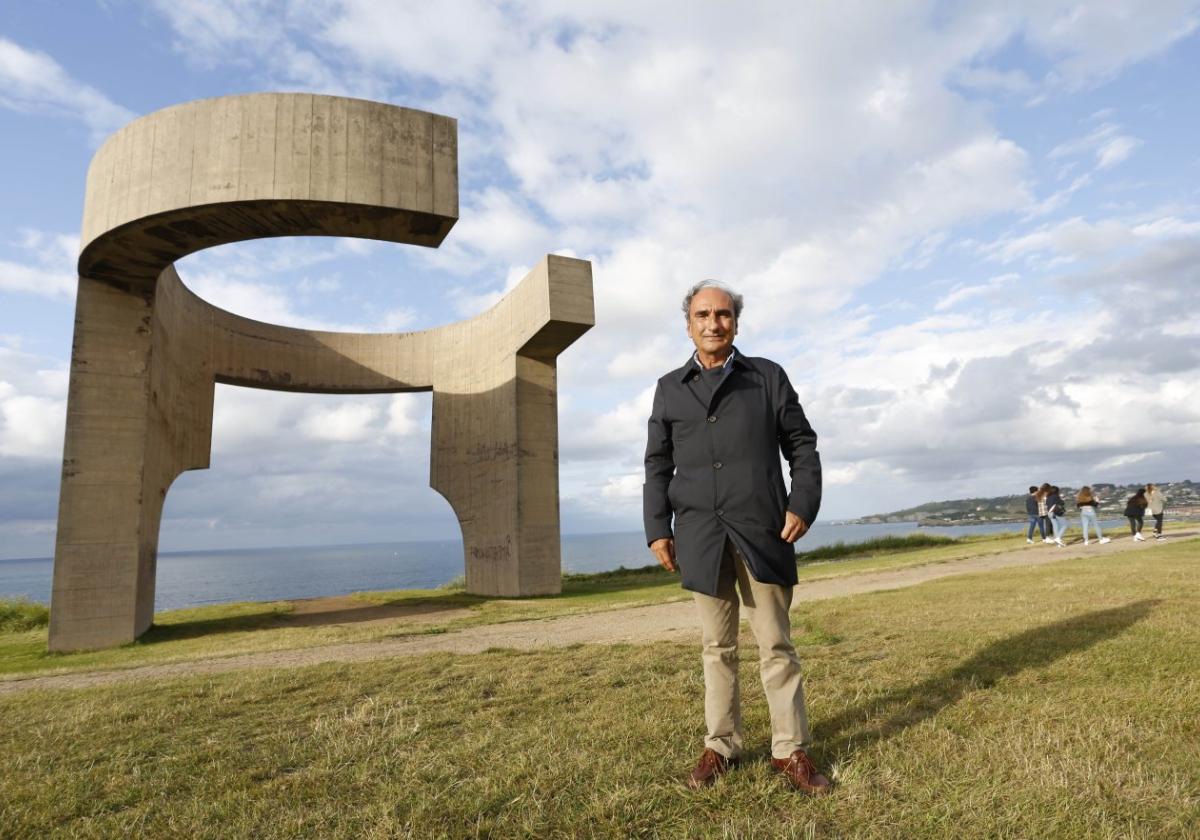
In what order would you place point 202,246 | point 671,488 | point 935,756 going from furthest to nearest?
point 202,246 < point 671,488 < point 935,756

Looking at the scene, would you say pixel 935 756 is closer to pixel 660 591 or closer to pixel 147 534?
pixel 660 591

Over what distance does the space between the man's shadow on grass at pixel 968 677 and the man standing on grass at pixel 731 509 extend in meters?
0.52

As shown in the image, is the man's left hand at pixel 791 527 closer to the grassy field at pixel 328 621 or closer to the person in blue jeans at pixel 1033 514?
the grassy field at pixel 328 621

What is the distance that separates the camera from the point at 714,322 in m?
3.03

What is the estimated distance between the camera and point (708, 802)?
2.49m

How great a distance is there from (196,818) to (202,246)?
10.1 meters

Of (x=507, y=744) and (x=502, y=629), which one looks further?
(x=502, y=629)

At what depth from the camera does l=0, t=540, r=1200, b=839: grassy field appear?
237 cm

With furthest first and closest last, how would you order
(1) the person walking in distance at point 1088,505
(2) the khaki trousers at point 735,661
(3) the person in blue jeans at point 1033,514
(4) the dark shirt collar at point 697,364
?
(3) the person in blue jeans at point 1033,514 < (1) the person walking in distance at point 1088,505 < (4) the dark shirt collar at point 697,364 < (2) the khaki trousers at point 735,661

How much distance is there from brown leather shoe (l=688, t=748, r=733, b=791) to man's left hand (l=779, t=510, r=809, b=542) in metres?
0.91

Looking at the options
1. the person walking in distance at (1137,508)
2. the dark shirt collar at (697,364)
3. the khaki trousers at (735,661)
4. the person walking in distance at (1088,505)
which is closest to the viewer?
the khaki trousers at (735,661)

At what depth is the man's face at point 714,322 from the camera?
9.96ft

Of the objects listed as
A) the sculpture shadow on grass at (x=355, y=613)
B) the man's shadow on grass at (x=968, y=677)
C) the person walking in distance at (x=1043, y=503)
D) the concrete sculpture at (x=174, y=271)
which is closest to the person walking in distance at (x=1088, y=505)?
the person walking in distance at (x=1043, y=503)

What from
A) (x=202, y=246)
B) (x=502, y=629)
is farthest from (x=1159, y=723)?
(x=202, y=246)
